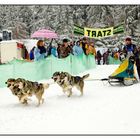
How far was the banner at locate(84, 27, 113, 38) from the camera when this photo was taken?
19.7ft

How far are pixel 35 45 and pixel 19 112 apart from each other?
0.58 metres

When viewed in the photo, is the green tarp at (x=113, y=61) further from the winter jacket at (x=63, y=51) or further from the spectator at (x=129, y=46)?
the winter jacket at (x=63, y=51)

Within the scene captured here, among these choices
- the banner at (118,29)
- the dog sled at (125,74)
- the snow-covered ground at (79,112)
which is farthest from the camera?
the dog sled at (125,74)

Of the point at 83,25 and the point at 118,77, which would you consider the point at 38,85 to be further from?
the point at 118,77

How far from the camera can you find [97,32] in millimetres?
6055

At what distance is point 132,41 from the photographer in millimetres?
6027

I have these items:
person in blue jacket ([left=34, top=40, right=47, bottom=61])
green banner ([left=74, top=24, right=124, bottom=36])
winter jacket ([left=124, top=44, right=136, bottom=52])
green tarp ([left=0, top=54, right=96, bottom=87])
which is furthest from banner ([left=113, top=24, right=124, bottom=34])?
person in blue jacket ([left=34, top=40, right=47, bottom=61])

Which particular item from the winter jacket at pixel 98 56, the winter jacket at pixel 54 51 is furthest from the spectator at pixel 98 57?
the winter jacket at pixel 54 51

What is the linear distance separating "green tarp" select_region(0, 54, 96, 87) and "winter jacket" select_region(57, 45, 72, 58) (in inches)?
1.8

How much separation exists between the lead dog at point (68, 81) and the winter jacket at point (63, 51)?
17cm

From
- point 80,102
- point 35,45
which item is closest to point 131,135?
point 80,102

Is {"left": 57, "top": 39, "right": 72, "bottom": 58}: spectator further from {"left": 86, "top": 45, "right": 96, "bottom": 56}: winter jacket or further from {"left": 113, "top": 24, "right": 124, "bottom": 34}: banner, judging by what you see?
{"left": 113, "top": 24, "right": 124, "bottom": 34}: banner

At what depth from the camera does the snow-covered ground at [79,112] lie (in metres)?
5.57

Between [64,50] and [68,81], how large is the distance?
279mm
